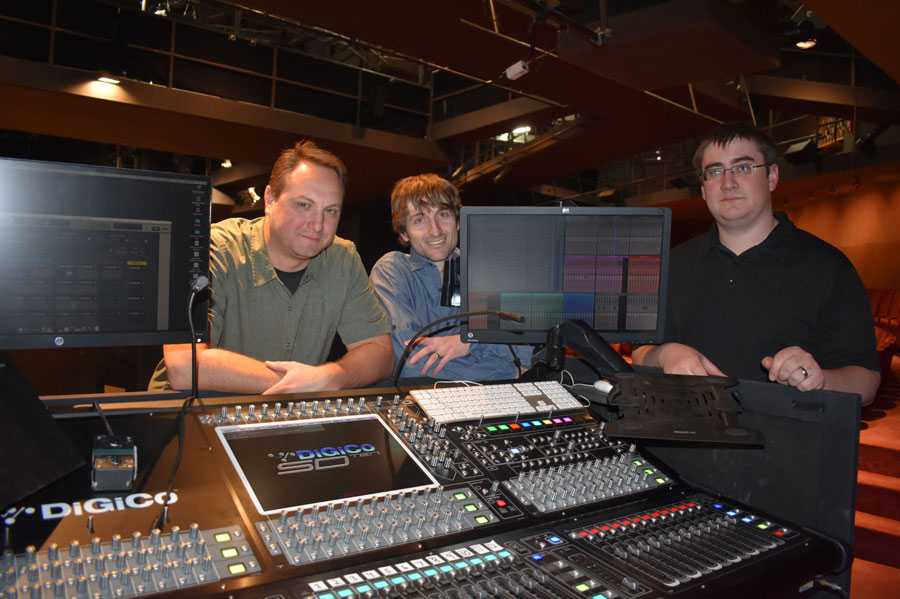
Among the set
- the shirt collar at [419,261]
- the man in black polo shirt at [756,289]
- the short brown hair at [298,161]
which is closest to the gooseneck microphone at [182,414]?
the short brown hair at [298,161]

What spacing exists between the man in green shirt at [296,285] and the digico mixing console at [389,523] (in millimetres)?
832

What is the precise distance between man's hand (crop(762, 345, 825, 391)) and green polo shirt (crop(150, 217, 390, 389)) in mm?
1331

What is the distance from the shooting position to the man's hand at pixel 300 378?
1.57 m

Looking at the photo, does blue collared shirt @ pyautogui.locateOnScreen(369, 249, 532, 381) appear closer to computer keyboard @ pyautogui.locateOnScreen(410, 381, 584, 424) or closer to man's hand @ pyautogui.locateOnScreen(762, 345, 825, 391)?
computer keyboard @ pyautogui.locateOnScreen(410, 381, 584, 424)

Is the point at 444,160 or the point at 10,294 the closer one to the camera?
the point at 10,294

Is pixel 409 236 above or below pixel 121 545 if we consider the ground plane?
above

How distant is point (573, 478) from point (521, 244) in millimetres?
835

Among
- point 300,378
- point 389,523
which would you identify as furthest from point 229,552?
point 300,378

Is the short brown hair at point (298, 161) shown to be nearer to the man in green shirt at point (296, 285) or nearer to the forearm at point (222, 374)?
the man in green shirt at point (296, 285)

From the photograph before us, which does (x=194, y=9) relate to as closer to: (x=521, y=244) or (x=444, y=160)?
(x=444, y=160)

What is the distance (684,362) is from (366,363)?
0.97 metres

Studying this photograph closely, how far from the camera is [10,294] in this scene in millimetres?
1084

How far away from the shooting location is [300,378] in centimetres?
160

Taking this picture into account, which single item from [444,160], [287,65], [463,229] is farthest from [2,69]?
[463,229]
